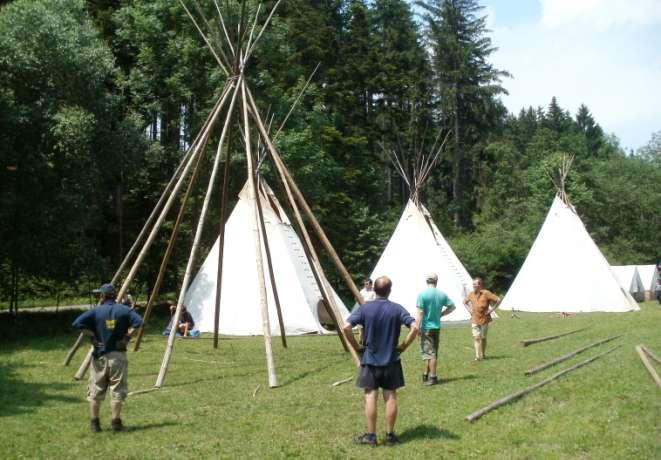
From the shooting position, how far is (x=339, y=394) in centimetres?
880

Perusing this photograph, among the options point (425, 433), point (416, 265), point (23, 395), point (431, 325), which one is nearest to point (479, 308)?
point (431, 325)

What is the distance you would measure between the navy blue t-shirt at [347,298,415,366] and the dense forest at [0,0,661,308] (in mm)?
10165

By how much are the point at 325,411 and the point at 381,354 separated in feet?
6.31

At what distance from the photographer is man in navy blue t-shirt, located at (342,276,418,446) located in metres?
6.17

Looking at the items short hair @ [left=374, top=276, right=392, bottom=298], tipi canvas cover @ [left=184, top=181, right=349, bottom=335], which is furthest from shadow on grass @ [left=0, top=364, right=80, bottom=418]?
tipi canvas cover @ [left=184, top=181, right=349, bottom=335]

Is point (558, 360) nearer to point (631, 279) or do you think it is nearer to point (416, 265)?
point (416, 265)

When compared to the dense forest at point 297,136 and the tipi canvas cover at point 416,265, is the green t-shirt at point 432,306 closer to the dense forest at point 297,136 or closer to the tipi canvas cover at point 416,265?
the dense forest at point 297,136

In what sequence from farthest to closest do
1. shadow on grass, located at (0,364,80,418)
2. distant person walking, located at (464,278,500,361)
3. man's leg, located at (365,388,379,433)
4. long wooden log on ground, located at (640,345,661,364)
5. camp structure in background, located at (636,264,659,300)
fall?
camp structure in background, located at (636,264,659,300), distant person walking, located at (464,278,500,361), long wooden log on ground, located at (640,345,661,364), shadow on grass, located at (0,364,80,418), man's leg, located at (365,388,379,433)

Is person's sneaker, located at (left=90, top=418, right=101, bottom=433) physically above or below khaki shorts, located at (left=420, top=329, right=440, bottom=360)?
below

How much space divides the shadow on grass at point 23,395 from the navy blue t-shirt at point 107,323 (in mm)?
1915

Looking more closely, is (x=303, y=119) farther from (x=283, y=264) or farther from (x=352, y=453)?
(x=352, y=453)

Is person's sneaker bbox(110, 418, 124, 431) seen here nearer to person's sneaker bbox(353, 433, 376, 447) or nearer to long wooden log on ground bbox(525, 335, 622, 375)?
person's sneaker bbox(353, 433, 376, 447)

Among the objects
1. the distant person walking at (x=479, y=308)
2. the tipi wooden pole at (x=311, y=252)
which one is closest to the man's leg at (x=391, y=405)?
the tipi wooden pole at (x=311, y=252)

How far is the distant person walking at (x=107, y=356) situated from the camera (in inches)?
277
